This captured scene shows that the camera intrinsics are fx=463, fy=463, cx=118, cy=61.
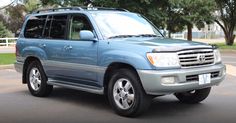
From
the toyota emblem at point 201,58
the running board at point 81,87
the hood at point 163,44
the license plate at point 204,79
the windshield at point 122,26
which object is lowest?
the running board at point 81,87

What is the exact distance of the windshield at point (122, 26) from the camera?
27.5 ft

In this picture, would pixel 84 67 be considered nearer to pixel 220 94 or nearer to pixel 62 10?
pixel 62 10

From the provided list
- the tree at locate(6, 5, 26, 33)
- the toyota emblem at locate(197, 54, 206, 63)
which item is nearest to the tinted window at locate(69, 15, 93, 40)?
the toyota emblem at locate(197, 54, 206, 63)

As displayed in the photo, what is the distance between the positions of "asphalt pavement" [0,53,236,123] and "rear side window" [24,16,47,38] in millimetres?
1325

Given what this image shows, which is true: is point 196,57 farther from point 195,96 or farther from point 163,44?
point 195,96

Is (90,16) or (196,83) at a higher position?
(90,16)


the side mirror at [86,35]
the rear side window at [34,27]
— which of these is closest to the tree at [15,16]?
the rear side window at [34,27]

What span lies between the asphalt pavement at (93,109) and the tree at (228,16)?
25.1 meters

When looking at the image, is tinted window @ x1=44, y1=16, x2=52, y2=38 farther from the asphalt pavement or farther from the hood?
the hood

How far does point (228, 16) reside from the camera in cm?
3559

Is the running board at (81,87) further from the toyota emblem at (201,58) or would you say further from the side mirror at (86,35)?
the toyota emblem at (201,58)

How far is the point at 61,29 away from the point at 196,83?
314 centimetres

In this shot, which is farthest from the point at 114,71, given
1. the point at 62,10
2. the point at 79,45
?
the point at 62,10

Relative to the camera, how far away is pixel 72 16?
9031 millimetres
